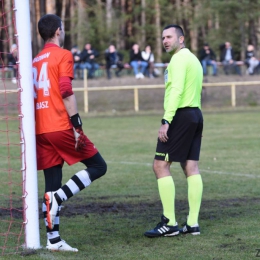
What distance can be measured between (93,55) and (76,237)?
28.4 metres

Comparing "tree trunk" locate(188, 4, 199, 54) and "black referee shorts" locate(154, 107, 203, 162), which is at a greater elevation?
"tree trunk" locate(188, 4, 199, 54)

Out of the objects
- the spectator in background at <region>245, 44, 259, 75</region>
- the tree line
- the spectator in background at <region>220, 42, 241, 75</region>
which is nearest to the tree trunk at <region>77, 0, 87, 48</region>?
the tree line

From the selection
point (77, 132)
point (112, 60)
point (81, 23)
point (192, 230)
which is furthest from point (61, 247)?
point (81, 23)

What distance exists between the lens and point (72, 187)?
20.7ft

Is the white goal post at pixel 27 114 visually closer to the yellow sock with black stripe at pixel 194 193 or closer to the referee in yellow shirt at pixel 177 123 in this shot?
the referee in yellow shirt at pixel 177 123

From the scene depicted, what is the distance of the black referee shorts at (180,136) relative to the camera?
6.94 meters

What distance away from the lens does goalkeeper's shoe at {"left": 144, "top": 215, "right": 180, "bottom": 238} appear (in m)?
6.88

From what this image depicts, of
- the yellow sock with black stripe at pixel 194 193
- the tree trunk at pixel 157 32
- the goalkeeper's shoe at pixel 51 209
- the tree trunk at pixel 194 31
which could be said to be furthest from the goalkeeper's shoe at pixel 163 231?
the tree trunk at pixel 157 32

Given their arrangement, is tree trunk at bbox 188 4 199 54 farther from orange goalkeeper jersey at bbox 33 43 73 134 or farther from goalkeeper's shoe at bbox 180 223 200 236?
orange goalkeeper jersey at bbox 33 43 73 134

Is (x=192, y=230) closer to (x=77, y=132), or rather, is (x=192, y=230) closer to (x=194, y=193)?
(x=194, y=193)

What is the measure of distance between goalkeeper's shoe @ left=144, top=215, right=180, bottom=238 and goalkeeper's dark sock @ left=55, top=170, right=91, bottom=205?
37.7 inches

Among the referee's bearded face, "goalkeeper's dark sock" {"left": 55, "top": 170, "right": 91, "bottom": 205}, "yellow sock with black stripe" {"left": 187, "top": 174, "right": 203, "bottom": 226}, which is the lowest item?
"yellow sock with black stripe" {"left": 187, "top": 174, "right": 203, "bottom": 226}

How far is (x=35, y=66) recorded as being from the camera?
6.32 m

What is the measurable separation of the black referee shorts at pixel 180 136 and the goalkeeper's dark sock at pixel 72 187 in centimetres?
98
